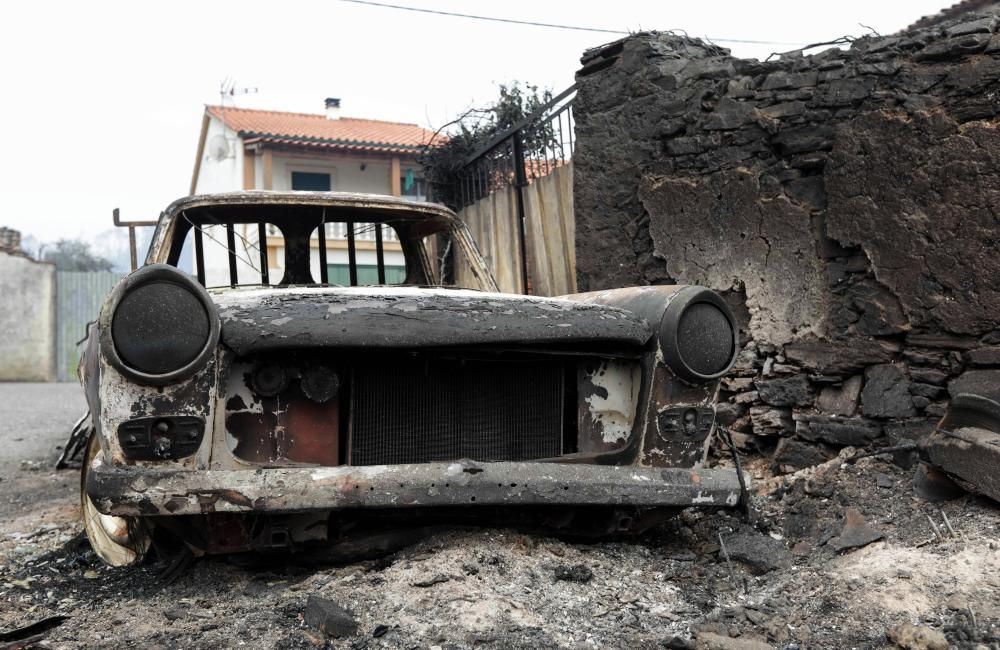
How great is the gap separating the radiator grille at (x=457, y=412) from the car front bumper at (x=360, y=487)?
0.63 feet

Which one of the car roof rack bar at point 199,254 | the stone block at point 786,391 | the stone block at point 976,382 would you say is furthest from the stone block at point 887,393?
the car roof rack bar at point 199,254

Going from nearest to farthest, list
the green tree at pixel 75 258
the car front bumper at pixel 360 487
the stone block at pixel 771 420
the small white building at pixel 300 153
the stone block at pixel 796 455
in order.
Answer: the car front bumper at pixel 360 487, the stone block at pixel 796 455, the stone block at pixel 771 420, the small white building at pixel 300 153, the green tree at pixel 75 258

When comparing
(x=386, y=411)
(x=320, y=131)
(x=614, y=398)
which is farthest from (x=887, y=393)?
(x=320, y=131)

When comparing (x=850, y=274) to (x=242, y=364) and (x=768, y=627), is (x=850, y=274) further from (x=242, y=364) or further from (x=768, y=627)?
(x=242, y=364)

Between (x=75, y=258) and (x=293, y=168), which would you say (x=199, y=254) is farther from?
(x=75, y=258)

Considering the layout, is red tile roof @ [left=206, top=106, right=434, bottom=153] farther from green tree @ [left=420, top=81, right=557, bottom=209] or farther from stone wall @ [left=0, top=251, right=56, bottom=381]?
green tree @ [left=420, top=81, right=557, bottom=209]

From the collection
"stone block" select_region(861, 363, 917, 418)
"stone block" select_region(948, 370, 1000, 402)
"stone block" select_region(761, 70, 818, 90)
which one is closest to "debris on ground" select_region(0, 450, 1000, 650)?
"stone block" select_region(948, 370, 1000, 402)

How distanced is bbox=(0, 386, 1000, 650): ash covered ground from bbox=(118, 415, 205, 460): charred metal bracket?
0.42 metres

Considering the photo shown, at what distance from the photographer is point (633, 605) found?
247 centimetres

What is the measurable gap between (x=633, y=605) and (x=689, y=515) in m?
1.05

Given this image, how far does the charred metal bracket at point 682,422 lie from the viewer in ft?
9.87

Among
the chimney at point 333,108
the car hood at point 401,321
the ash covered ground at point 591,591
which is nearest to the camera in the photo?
the ash covered ground at point 591,591

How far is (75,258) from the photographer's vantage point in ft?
138

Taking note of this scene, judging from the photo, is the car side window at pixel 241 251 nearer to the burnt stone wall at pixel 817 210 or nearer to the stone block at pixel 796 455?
the burnt stone wall at pixel 817 210
